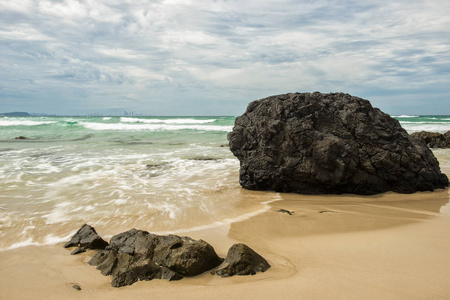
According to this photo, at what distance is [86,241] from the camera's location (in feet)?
11.1

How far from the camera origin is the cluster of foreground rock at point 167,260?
2553 mm

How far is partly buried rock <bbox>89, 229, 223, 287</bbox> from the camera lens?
2.55 m

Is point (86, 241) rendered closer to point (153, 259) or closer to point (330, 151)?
point (153, 259)

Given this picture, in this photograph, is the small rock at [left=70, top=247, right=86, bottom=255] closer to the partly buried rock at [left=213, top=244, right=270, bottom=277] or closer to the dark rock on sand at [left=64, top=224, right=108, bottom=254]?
the dark rock on sand at [left=64, top=224, right=108, bottom=254]

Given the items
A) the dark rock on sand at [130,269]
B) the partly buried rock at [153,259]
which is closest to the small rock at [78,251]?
the partly buried rock at [153,259]

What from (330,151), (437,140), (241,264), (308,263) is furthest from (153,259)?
(437,140)

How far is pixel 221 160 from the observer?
33.5 ft

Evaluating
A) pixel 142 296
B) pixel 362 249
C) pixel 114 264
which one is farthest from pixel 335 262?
pixel 114 264

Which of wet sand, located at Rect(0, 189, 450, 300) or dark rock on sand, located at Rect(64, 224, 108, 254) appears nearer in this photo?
wet sand, located at Rect(0, 189, 450, 300)

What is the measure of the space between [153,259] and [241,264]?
0.76 m

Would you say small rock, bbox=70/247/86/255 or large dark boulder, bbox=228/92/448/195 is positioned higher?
large dark boulder, bbox=228/92/448/195

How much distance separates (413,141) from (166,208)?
4.76 m

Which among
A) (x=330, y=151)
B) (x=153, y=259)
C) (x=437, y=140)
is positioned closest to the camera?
(x=153, y=259)

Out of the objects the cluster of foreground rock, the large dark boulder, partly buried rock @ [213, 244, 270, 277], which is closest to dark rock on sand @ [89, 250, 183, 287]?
the cluster of foreground rock
